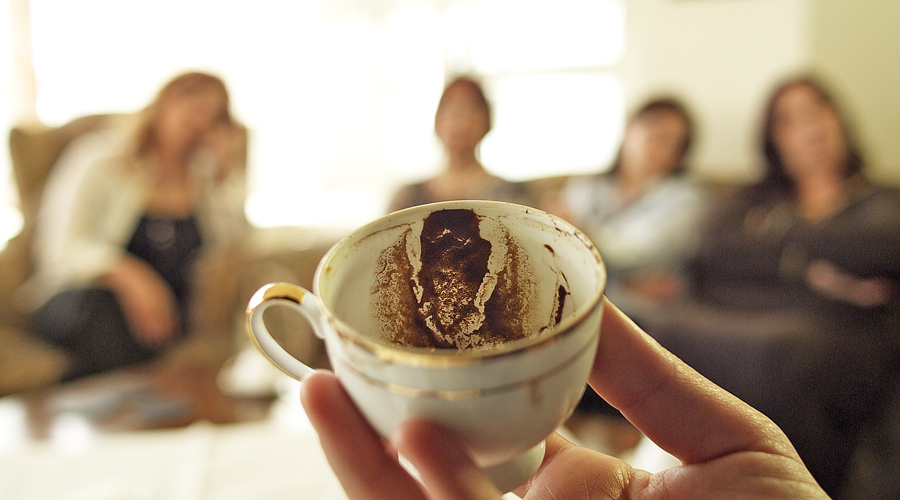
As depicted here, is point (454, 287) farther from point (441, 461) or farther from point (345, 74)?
point (345, 74)

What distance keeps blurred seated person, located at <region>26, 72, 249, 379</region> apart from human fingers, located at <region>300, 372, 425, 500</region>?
4.64 feet

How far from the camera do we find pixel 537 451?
1.54ft

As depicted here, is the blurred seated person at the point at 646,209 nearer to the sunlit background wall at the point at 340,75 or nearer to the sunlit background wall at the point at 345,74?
the sunlit background wall at the point at 340,75

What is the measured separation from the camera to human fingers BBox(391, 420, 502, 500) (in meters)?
0.36

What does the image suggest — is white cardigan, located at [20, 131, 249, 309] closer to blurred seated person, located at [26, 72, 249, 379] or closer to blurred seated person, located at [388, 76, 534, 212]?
blurred seated person, located at [26, 72, 249, 379]

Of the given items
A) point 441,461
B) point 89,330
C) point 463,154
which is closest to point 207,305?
point 89,330

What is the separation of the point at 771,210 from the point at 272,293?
5.49 feet

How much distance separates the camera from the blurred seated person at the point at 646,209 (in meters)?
1.78

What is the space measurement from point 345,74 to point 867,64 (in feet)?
8.00

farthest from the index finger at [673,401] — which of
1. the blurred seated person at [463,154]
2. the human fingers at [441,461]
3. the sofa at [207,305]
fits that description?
the blurred seated person at [463,154]

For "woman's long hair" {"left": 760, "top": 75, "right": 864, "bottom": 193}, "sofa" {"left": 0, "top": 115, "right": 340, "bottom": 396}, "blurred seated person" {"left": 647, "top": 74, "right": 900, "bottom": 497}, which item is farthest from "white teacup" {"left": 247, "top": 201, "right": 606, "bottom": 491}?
"woman's long hair" {"left": 760, "top": 75, "right": 864, "bottom": 193}

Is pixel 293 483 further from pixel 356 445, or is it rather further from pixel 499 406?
pixel 499 406

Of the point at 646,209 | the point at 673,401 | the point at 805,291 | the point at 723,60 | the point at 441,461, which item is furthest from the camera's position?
the point at 723,60

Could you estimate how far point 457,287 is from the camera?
0.52m
